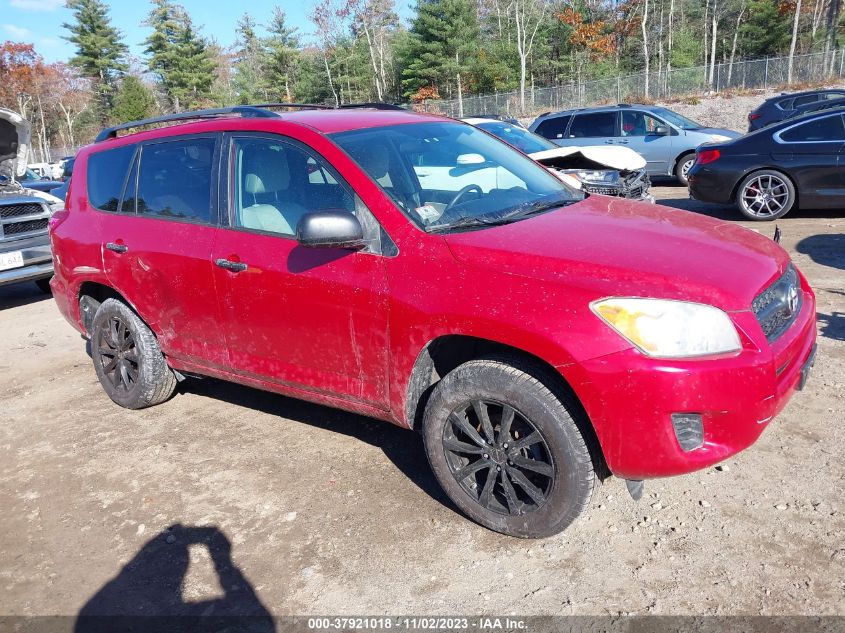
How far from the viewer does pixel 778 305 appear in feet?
9.40

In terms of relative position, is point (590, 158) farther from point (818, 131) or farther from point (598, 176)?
point (818, 131)

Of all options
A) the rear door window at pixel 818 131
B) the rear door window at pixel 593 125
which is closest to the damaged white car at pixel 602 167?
the rear door window at pixel 818 131

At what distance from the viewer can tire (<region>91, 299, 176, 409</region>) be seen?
4.41 m

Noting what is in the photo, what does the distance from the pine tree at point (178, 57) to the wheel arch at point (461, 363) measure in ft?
192

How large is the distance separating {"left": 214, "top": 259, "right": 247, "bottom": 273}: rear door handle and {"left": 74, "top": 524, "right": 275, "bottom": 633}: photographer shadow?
1.35 m

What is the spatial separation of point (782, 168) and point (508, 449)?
7934 mm

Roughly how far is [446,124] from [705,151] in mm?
6831

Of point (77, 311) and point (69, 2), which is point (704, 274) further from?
point (69, 2)

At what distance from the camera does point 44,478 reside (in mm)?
3879

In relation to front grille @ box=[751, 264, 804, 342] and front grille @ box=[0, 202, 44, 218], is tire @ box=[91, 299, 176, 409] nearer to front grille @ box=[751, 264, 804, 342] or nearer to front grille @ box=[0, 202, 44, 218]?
front grille @ box=[751, 264, 804, 342]

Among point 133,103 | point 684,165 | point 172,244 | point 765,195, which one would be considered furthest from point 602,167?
point 133,103

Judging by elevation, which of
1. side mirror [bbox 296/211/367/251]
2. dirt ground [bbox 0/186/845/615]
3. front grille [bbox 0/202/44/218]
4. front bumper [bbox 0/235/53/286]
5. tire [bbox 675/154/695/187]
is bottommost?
tire [bbox 675/154/695/187]

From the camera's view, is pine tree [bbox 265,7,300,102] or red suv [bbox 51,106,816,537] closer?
red suv [bbox 51,106,816,537]

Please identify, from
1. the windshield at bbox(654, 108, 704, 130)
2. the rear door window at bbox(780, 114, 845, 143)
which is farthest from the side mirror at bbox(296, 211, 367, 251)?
the windshield at bbox(654, 108, 704, 130)
